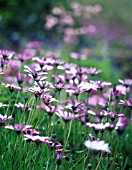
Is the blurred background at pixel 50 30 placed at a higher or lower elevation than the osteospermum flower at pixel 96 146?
higher

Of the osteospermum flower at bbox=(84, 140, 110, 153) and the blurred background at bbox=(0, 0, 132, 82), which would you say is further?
the blurred background at bbox=(0, 0, 132, 82)

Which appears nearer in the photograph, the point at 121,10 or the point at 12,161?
the point at 12,161

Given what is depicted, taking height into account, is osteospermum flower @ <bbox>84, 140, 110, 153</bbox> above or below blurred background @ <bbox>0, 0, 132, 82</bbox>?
below

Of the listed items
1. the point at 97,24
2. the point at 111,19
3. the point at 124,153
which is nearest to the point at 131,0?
the point at 111,19

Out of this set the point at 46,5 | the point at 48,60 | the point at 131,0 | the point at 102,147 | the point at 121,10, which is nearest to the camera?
the point at 102,147

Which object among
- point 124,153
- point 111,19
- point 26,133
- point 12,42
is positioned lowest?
point 124,153

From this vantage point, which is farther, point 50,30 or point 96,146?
point 50,30

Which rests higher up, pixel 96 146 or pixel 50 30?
pixel 50 30

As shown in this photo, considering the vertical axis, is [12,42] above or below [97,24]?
below

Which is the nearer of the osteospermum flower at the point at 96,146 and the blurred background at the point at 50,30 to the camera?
the osteospermum flower at the point at 96,146

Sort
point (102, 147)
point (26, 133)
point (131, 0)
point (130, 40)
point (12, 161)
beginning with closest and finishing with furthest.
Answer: point (102, 147) < point (26, 133) < point (12, 161) < point (130, 40) < point (131, 0)

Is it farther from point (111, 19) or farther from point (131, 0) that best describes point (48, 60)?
point (131, 0)
